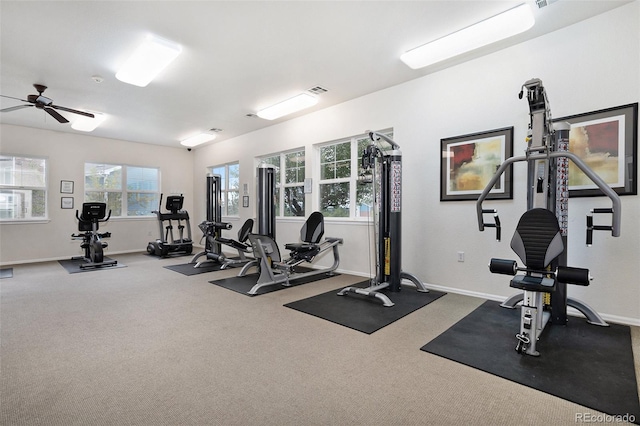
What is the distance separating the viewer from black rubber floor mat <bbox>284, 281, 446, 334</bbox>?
2.98 metres

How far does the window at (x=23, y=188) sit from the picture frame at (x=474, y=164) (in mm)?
8311

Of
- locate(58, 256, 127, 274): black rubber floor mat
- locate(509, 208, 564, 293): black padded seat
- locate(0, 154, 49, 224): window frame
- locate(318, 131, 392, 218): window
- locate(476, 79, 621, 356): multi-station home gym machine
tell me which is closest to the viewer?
locate(476, 79, 621, 356): multi-station home gym machine

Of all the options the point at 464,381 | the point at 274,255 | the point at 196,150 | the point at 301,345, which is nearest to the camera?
the point at 464,381

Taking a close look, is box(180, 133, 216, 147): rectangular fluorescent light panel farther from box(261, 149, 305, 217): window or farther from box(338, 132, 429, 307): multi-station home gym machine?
box(338, 132, 429, 307): multi-station home gym machine

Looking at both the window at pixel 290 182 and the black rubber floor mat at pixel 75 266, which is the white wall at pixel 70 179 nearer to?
the black rubber floor mat at pixel 75 266

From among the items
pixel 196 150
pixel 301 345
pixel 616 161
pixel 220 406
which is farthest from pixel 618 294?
pixel 196 150

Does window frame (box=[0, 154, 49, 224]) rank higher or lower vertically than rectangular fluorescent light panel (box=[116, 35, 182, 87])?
lower

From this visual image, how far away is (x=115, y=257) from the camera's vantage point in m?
7.18

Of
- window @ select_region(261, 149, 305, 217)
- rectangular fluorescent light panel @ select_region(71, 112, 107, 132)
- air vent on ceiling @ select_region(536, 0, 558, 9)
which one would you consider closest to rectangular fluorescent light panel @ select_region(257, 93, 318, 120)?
window @ select_region(261, 149, 305, 217)

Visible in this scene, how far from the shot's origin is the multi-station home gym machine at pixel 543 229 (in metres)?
2.27

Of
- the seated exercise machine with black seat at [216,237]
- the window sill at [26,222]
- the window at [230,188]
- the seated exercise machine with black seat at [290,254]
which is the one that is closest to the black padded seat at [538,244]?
the seated exercise machine with black seat at [290,254]

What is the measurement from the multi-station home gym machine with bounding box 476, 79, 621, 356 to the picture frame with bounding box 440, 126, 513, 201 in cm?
63

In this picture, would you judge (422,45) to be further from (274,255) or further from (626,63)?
(274,255)

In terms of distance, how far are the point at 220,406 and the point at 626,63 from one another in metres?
4.43
